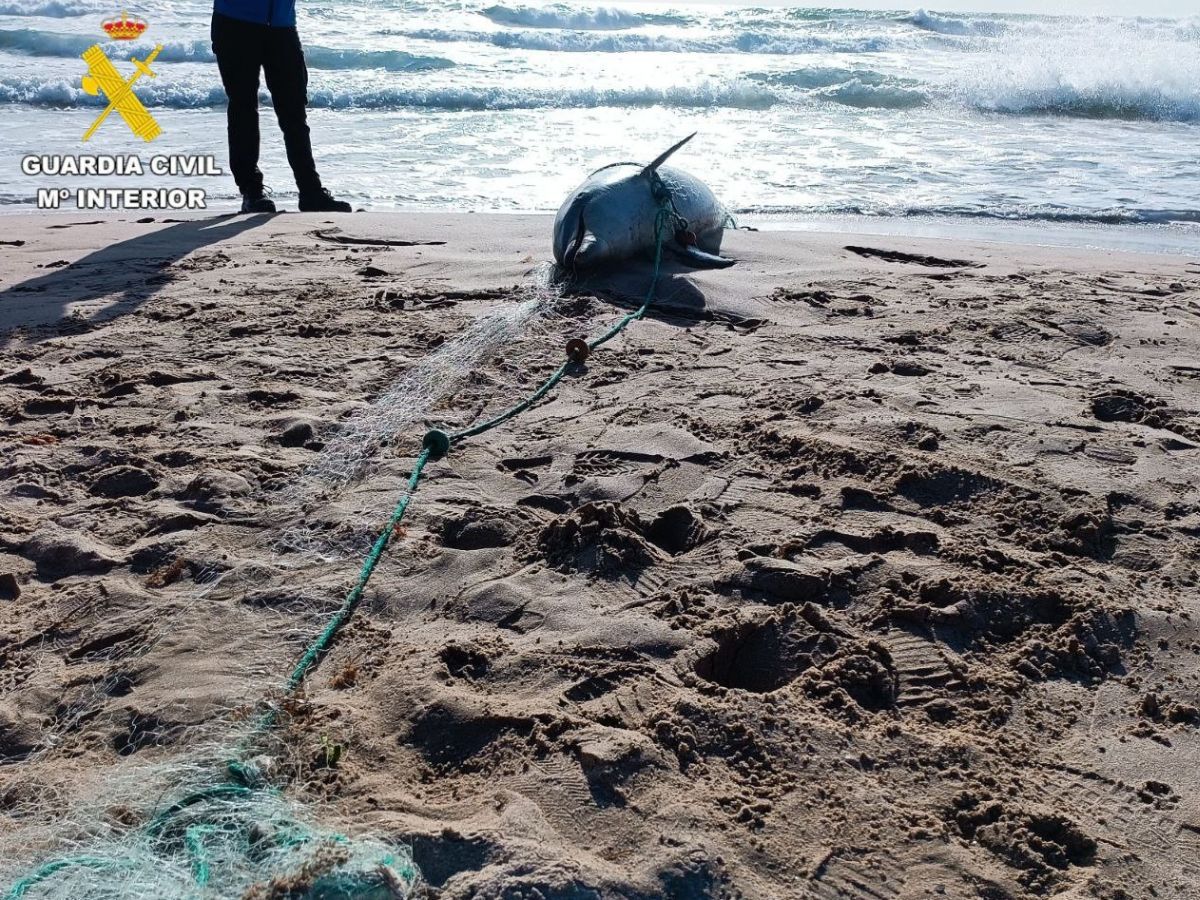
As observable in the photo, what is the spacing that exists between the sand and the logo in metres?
6.47

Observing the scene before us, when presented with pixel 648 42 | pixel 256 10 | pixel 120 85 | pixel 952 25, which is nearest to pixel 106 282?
pixel 256 10

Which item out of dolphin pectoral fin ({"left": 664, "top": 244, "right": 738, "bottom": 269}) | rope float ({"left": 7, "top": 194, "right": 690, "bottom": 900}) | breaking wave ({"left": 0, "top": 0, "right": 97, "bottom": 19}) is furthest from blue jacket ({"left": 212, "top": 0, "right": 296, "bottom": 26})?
breaking wave ({"left": 0, "top": 0, "right": 97, "bottom": 19})

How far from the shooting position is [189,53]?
14.2 m

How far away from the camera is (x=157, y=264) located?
216 inches

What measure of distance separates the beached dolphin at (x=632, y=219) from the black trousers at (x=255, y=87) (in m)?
2.87

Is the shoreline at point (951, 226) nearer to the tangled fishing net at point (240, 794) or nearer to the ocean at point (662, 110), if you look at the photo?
the ocean at point (662, 110)

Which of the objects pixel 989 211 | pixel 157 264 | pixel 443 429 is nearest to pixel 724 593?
pixel 443 429

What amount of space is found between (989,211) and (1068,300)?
3228 millimetres

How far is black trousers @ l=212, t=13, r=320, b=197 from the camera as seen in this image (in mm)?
6996

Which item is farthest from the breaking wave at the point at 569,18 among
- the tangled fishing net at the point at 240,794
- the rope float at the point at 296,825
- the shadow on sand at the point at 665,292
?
the rope float at the point at 296,825

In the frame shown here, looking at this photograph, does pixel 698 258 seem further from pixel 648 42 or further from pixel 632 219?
pixel 648 42

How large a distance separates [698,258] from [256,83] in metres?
3.76

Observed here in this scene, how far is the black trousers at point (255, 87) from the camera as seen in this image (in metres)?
7.00

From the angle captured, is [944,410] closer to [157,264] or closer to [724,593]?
[724,593]
